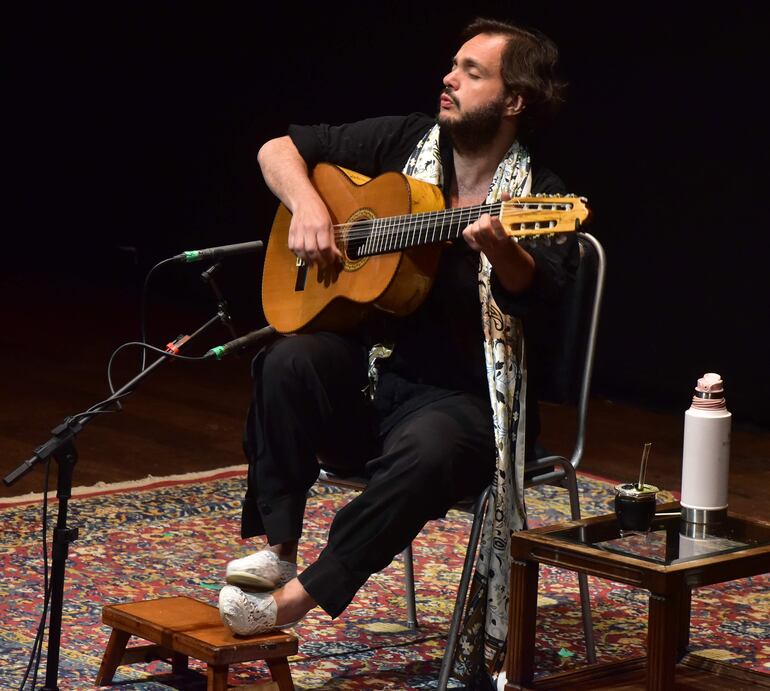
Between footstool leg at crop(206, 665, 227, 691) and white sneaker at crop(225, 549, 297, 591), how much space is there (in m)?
0.15

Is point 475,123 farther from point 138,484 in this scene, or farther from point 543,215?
point 138,484

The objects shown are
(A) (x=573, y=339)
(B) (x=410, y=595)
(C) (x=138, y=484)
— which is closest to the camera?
(A) (x=573, y=339)

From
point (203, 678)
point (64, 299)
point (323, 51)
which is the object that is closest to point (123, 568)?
point (203, 678)

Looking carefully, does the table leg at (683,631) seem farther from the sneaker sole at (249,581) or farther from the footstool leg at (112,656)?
the footstool leg at (112,656)

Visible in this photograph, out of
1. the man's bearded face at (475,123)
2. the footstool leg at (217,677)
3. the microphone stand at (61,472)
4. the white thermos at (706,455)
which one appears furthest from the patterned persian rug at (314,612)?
the man's bearded face at (475,123)

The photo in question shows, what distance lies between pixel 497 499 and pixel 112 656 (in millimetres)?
781

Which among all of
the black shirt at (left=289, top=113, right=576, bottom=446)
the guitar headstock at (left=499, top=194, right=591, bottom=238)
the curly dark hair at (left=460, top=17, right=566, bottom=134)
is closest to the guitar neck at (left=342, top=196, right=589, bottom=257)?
the guitar headstock at (left=499, top=194, right=591, bottom=238)

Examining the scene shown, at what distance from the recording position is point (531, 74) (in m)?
2.98

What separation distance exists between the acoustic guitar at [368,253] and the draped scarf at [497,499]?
14cm

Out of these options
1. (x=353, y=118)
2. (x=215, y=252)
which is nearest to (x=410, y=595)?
(x=215, y=252)

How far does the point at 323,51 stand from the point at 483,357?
4687 millimetres

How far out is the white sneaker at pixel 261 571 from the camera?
2.60 meters

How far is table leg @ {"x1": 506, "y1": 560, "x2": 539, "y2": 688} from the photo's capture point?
2.40 m

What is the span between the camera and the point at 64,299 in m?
8.30
